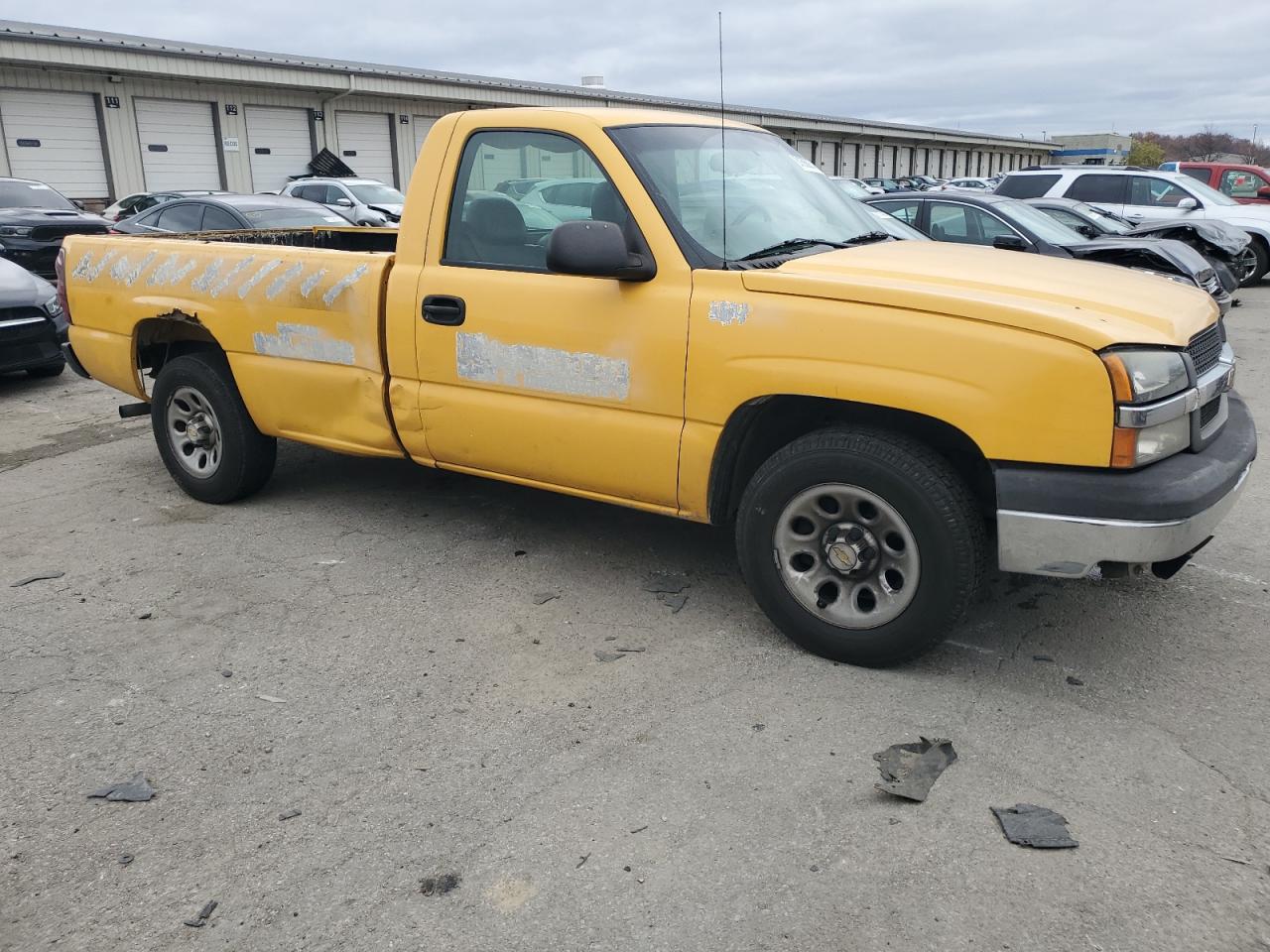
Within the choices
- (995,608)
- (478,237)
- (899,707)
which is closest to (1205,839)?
(899,707)

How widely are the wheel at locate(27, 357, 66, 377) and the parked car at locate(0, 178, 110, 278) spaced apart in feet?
14.3

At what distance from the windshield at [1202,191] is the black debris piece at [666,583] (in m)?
14.3

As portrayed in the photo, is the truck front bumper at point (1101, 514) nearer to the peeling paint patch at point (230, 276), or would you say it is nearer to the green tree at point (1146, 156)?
the peeling paint patch at point (230, 276)

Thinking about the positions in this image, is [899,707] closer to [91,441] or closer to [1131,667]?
[1131,667]

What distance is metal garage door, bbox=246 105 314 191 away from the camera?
27.1 meters

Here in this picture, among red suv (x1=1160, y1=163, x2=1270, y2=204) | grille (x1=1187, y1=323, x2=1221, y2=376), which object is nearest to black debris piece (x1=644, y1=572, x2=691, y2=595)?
grille (x1=1187, y1=323, x2=1221, y2=376)

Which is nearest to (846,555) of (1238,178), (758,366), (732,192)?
(758,366)

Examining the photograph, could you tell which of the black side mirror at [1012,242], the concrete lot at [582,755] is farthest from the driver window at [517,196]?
the black side mirror at [1012,242]

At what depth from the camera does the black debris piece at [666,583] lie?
4332mm

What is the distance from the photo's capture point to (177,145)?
25484mm

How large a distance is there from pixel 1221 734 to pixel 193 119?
28147mm

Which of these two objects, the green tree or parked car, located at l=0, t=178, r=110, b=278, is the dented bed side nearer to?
parked car, located at l=0, t=178, r=110, b=278

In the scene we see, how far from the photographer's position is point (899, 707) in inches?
131

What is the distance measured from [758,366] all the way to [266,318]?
2.62m
